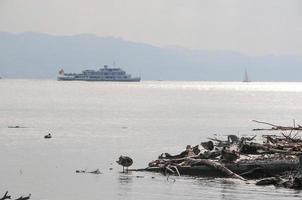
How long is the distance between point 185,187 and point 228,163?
292 cm

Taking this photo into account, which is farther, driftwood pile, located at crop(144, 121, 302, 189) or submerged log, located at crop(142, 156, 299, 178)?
submerged log, located at crop(142, 156, 299, 178)

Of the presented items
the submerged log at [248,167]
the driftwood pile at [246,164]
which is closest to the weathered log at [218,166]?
the driftwood pile at [246,164]

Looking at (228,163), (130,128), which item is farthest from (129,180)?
(130,128)

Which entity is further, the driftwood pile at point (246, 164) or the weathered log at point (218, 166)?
the weathered log at point (218, 166)

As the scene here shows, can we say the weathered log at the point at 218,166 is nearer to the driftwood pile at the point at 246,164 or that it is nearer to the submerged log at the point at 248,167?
the driftwood pile at the point at 246,164

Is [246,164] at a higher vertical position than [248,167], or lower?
higher

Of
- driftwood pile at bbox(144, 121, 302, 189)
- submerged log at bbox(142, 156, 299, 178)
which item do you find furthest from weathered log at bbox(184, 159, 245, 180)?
submerged log at bbox(142, 156, 299, 178)

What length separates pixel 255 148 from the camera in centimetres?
3928

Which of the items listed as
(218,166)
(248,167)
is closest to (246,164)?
(248,167)

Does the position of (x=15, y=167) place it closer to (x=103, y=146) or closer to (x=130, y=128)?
(x=103, y=146)

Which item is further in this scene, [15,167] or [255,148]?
[15,167]

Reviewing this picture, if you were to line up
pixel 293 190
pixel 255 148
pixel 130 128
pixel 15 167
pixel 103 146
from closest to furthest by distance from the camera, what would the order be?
Result: pixel 293 190 → pixel 255 148 → pixel 15 167 → pixel 103 146 → pixel 130 128

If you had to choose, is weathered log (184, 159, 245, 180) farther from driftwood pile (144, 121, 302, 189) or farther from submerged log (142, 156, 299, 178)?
submerged log (142, 156, 299, 178)

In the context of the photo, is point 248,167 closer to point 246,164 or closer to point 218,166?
point 246,164
